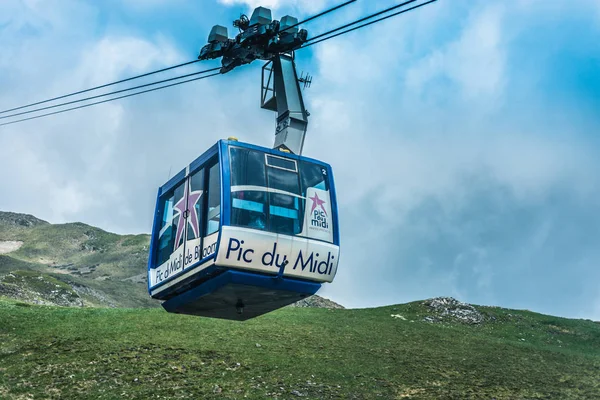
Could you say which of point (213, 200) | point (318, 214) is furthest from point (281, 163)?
point (213, 200)

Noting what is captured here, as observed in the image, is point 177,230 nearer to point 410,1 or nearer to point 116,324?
point 410,1

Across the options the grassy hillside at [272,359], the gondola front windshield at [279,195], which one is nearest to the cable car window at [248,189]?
the gondola front windshield at [279,195]

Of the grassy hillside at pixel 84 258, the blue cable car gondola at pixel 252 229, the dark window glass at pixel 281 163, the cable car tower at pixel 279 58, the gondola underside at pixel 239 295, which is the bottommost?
the gondola underside at pixel 239 295

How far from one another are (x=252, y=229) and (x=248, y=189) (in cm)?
99

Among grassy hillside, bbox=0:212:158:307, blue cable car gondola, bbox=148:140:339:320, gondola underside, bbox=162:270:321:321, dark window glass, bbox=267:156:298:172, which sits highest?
grassy hillside, bbox=0:212:158:307

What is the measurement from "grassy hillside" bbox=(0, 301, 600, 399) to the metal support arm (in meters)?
13.8

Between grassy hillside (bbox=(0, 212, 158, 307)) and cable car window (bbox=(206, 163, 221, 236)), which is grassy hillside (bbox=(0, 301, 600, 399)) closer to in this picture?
cable car window (bbox=(206, 163, 221, 236))

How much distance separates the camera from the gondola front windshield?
15734mm

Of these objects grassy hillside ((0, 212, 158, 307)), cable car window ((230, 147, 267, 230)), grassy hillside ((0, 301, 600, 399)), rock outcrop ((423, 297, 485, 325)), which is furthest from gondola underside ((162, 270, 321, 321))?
grassy hillside ((0, 212, 158, 307))

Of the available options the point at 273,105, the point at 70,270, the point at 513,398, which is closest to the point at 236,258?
the point at 273,105

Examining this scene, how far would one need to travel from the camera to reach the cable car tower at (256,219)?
51.5ft

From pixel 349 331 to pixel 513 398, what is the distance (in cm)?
1284

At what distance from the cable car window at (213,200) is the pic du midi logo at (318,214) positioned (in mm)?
2426

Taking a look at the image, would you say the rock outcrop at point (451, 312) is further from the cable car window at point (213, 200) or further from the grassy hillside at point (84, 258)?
the cable car window at point (213, 200)
